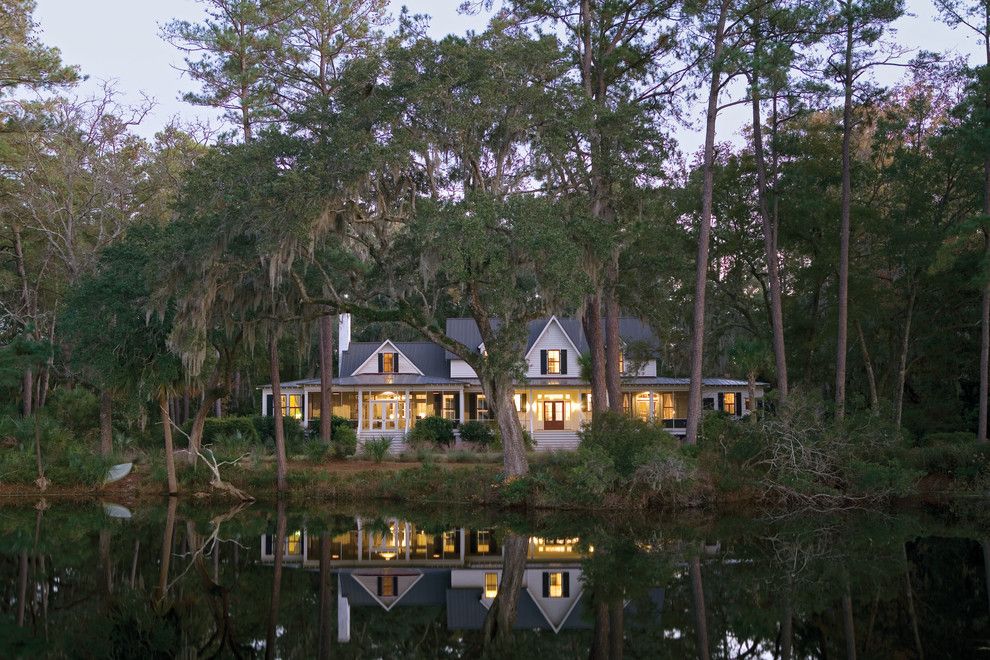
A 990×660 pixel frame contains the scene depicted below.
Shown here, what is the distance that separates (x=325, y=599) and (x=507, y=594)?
2.64m

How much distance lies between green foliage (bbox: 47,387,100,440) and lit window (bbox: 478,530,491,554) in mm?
17195

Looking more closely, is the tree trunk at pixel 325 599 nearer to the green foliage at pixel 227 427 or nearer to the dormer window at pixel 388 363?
the green foliage at pixel 227 427

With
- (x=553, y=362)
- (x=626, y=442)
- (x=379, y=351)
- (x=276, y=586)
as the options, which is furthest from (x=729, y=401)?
(x=276, y=586)

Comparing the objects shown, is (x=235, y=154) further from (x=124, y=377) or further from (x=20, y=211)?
(x=20, y=211)

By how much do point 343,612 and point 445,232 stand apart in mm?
9704

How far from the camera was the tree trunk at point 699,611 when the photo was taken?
10648mm

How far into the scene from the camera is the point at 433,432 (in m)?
33.6

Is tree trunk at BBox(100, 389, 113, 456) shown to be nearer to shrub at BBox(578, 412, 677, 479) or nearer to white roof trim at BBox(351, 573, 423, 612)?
shrub at BBox(578, 412, 677, 479)

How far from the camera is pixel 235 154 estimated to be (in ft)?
71.7

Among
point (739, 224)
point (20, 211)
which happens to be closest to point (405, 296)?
point (739, 224)

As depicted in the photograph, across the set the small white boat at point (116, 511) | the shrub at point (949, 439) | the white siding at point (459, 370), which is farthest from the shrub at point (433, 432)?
the shrub at point (949, 439)

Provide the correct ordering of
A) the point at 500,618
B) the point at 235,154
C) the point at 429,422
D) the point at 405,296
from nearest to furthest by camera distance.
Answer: the point at 500,618 → the point at 235,154 → the point at 405,296 → the point at 429,422

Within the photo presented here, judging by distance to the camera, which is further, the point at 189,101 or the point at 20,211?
the point at 20,211

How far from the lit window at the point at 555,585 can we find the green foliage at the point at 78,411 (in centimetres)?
2170
